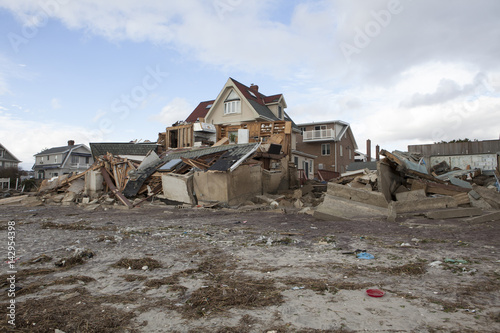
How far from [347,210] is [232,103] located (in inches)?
833

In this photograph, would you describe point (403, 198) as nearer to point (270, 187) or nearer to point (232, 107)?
point (270, 187)

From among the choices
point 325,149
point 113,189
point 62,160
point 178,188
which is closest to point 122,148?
point 113,189

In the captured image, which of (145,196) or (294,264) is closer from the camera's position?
(294,264)

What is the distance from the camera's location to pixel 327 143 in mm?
37719

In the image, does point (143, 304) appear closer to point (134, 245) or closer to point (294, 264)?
point (294, 264)

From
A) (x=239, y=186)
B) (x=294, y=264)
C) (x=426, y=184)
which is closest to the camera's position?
(x=294, y=264)

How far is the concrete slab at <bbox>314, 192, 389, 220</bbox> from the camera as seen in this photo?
897cm

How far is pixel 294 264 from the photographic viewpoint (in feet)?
15.5

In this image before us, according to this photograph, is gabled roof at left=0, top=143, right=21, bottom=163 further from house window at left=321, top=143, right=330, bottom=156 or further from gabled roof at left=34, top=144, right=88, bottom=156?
house window at left=321, top=143, right=330, bottom=156

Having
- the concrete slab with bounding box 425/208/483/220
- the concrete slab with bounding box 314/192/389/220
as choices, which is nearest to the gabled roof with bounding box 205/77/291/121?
the concrete slab with bounding box 314/192/389/220

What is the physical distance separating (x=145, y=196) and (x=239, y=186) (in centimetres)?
584

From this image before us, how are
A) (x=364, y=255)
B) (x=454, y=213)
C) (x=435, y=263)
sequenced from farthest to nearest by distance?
1. (x=454, y=213)
2. (x=364, y=255)
3. (x=435, y=263)

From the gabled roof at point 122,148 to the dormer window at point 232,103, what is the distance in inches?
284

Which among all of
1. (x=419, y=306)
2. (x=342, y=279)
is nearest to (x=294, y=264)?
(x=342, y=279)
